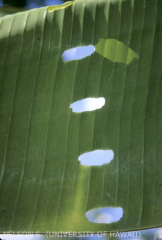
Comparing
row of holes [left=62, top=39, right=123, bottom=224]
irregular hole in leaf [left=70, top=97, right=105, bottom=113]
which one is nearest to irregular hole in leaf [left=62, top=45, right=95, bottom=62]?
row of holes [left=62, top=39, right=123, bottom=224]

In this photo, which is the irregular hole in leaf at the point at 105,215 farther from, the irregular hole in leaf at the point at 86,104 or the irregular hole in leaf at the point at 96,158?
the irregular hole in leaf at the point at 86,104

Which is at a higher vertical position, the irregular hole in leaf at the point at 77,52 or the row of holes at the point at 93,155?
the irregular hole in leaf at the point at 77,52

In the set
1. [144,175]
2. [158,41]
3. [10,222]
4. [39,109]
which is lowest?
[10,222]

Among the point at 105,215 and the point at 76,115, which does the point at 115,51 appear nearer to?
the point at 76,115

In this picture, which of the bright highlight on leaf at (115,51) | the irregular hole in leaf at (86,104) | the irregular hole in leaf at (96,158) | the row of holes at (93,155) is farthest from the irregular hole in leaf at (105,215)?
the bright highlight on leaf at (115,51)

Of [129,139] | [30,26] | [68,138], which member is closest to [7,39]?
[30,26]

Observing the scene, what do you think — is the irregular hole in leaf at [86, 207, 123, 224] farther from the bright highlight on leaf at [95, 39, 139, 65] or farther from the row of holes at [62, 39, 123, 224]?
the bright highlight on leaf at [95, 39, 139, 65]

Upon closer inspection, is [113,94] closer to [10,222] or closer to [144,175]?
[144,175]

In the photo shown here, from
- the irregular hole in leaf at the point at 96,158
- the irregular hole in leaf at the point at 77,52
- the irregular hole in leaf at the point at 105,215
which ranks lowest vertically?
the irregular hole in leaf at the point at 105,215
